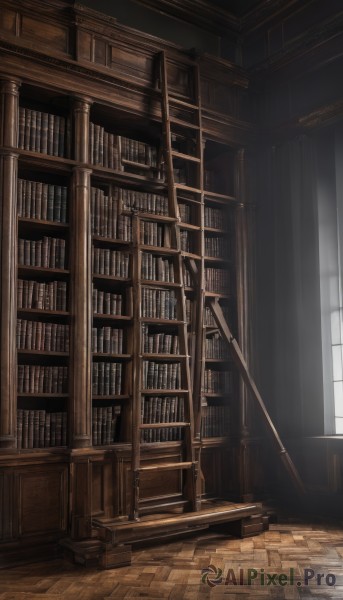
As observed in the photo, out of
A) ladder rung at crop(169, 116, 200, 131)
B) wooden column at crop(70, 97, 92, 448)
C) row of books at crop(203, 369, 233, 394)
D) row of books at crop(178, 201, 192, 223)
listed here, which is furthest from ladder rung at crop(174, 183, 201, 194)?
row of books at crop(203, 369, 233, 394)

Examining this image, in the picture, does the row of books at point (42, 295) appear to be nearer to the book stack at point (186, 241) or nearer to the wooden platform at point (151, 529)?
the book stack at point (186, 241)

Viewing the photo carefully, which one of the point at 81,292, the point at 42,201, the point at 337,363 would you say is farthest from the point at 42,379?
the point at 337,363

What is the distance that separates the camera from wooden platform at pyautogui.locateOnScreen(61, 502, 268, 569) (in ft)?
11.8

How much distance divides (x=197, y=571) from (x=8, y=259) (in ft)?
6.69

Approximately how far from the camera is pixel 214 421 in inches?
193

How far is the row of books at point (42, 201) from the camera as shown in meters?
4.03

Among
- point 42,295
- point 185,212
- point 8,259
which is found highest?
point 185,212

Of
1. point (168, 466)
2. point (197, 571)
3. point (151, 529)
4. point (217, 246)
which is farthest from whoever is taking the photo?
point (217, 246)

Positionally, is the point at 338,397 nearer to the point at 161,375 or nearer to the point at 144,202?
the point at 161,375

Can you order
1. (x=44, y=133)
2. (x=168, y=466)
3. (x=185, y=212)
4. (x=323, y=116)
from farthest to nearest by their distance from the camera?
(x=323, y=116) < (x=185, y=212) < (x=44, y=133) < (x=168, y=466)

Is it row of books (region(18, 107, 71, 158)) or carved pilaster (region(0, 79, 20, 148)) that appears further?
row of books (region(18, 107, 71, 158))

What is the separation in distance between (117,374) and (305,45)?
9.41ft

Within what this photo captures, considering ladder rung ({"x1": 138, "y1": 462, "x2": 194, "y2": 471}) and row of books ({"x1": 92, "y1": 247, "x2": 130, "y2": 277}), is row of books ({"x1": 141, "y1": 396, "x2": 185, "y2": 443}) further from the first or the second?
row of books ({"x1": 92, "y1": 247, "x2": 130, "y2": 277})

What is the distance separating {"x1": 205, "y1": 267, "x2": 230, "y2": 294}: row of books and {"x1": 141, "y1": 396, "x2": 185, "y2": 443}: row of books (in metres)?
0.94
